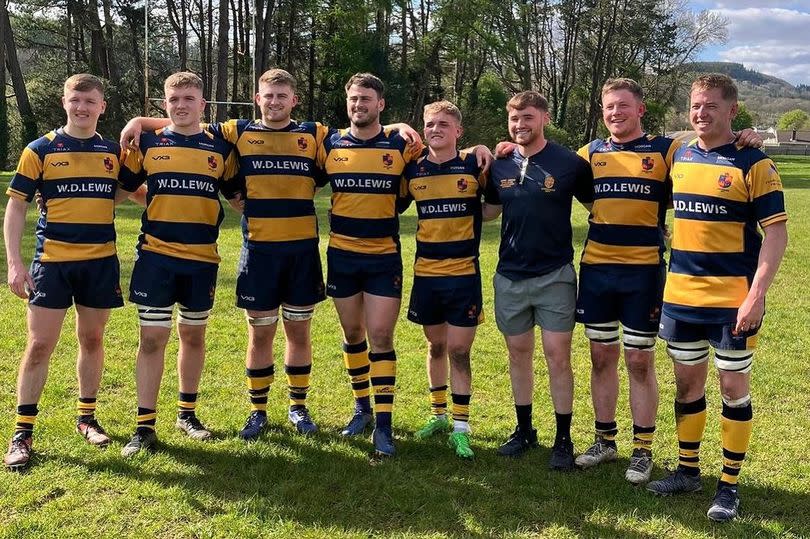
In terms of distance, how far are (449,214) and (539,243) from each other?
63 centimetres

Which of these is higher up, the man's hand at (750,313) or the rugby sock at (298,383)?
the man's hand at (750,313)

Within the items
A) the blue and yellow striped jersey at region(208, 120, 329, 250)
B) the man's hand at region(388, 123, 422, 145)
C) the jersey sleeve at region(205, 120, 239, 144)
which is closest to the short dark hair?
the man's hand at region(388, 123, 422, 145)

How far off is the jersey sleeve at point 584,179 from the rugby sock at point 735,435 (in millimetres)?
1514

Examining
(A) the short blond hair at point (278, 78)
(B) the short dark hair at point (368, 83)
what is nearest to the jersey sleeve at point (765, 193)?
(B) the short dark hair at point (368, 83)

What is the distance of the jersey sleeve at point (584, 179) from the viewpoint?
4.37 m

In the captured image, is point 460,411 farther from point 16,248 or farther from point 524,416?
point 16,248

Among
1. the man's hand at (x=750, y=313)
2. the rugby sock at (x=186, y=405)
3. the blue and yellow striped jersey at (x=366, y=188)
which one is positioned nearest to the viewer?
the man's hand at (x=750, y=313)

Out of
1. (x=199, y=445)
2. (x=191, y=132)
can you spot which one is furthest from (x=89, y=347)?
(x=191, y=132)

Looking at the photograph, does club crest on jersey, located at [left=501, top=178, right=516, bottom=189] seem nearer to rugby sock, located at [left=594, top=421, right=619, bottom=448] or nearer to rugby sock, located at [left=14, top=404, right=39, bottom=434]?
rugby sock, located at [left=594, top=421, right=619, bottom=448]

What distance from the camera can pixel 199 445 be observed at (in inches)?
184

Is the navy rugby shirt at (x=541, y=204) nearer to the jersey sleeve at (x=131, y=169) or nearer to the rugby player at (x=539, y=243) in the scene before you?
the rugby player at (x=539, y=243)

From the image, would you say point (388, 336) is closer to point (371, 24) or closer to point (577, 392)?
point (577, 392)

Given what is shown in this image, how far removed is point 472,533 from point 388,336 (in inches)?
59.5

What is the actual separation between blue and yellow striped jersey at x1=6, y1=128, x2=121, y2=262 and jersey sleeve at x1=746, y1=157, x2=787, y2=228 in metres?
3.92
